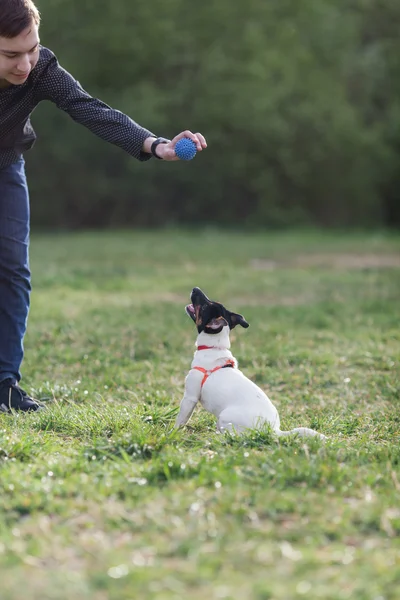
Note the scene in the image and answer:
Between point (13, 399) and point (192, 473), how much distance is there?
1.49 m

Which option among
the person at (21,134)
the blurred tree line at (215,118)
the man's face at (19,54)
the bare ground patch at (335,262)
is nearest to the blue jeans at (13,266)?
the person at (21,134)

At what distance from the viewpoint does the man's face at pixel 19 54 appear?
3.67m

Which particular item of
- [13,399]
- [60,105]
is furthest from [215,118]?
[13,399]

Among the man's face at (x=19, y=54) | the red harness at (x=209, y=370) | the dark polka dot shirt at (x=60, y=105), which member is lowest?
the red harness at (x=209, y=370)

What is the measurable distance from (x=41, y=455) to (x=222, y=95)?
840 inches

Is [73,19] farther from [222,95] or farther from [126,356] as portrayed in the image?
[126,356]

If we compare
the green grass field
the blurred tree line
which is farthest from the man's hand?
the blurred tree line

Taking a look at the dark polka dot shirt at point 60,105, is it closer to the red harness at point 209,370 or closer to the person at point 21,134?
the person at point 21,134

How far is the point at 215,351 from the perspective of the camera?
3887mm

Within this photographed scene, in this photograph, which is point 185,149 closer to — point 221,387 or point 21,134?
point 21,134

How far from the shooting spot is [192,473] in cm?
306

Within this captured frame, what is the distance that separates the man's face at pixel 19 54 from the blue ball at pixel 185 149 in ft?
2.39

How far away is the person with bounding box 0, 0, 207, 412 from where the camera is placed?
3707mm

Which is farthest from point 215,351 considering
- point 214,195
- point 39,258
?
point 214,195
